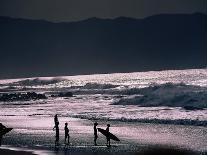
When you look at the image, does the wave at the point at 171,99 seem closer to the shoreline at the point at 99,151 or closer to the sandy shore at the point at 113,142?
the sandy shore at the point at 113,142

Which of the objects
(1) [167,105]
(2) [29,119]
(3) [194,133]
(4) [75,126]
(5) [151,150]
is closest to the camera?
(5) [151,150]

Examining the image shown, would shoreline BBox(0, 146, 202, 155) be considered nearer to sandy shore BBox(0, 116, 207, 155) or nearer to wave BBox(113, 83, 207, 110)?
sandy shore BBox(0, 116, 207, 155)

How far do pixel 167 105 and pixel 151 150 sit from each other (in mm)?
33986

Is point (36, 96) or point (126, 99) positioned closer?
point (126, 99)

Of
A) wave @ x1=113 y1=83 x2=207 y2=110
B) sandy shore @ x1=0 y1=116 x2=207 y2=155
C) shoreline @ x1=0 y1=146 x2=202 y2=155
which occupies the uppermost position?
wave @ x1=113 y1=83 x2=207 y2=110

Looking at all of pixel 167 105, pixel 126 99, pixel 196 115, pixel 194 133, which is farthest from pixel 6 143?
pixel 126 99

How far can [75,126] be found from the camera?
50219 millimetres

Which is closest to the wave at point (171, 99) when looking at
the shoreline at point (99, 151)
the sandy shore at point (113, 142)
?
the sandy shore at point (113, 142)

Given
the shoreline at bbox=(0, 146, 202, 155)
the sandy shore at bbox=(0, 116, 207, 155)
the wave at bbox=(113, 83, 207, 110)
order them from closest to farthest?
the shoreline at bbox=(0, 146, 202, 155) < the sandy shore at bbox=(0, 116, 207, 155) < the wave at bbox=(113, 83, 207, 110)

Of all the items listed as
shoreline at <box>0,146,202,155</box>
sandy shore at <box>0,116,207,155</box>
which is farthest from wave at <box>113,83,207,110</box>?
shoreline at <box>0,146,202,155</box>

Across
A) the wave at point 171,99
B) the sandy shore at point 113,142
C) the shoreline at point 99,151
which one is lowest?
the shoreline at point 99,151

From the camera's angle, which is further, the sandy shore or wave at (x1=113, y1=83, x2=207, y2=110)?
wave at (x1=113, y1=83, x2=207, y2=110)

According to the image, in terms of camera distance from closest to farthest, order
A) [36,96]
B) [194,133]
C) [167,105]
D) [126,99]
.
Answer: [194,133] → [167,105] → [126,99] → [36,96]

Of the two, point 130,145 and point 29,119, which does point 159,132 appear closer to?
point 130,145
